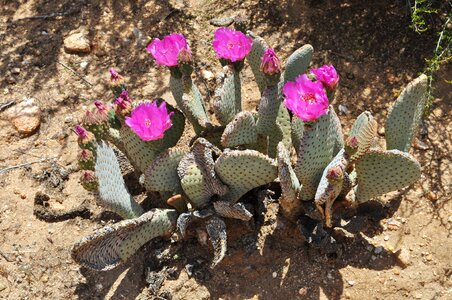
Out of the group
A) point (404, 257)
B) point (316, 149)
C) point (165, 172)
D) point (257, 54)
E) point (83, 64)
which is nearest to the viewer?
point (316, 149)

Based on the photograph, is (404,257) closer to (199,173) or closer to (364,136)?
(364,136)

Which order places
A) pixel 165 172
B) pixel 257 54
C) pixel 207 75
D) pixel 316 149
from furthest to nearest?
pixel 207 75, pixel 257 54, pixel 165 172, pixel 316 149

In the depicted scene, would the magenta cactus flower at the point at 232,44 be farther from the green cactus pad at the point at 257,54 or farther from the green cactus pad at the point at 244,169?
the green cactus pad at the point at 244,169

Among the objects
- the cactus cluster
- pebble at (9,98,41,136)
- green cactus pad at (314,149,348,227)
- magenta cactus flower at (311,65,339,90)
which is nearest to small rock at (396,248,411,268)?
the cactus cluster

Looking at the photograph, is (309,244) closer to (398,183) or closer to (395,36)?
(398,183)

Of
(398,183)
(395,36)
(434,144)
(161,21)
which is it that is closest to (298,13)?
(395,36)

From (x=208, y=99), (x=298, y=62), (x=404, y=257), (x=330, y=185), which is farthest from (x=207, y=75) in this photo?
(x=404, y=257)
